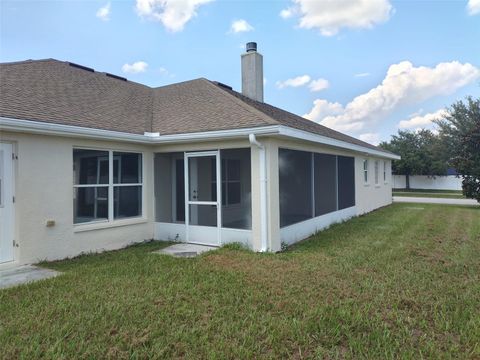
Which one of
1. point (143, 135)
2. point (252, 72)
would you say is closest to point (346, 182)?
point (252, 72)

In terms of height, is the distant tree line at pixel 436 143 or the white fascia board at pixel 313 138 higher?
the distant tree line at pixel 436 143

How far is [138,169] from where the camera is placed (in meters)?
8.56

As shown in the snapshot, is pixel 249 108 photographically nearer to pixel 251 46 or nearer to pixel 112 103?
pixel 112 103

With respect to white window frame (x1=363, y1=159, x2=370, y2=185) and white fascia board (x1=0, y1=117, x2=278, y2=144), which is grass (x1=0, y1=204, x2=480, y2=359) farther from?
white window frame (x1=363, y1=159, x2=370, y2=185)

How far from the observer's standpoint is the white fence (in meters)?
34.4

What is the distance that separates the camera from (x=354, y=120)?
23484 mm

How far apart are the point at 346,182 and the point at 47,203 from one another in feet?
33.0

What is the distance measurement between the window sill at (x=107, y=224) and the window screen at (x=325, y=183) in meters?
5.20

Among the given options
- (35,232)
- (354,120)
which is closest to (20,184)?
(35,232)

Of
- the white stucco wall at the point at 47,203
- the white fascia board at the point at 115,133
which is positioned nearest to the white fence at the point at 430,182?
the white fascia board at the point at 115,133

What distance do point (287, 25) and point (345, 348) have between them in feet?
41.1

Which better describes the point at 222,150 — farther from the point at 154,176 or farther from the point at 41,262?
the point at 41,262

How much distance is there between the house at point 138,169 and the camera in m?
6.37

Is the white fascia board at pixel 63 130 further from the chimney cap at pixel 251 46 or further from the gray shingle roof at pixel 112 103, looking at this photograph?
the chimney cap at pixel 251 46
